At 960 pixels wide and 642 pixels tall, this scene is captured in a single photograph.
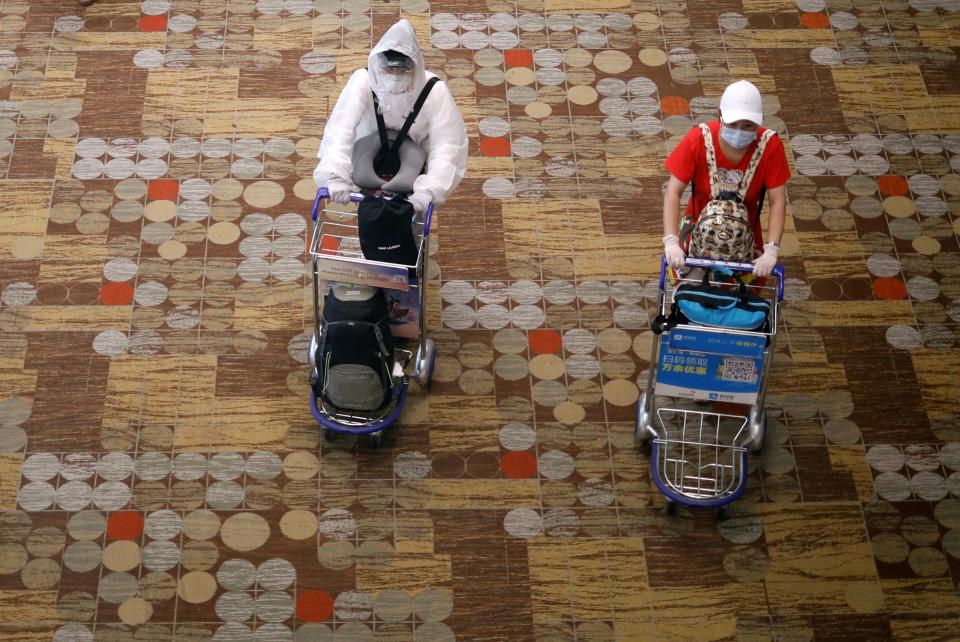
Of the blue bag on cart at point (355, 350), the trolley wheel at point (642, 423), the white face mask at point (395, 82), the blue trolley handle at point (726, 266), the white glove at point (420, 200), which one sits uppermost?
the white face mask at point (395, 82)

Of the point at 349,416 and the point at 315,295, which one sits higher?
the point at 315,295

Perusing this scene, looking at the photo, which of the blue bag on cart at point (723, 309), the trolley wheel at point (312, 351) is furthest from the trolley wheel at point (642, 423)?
the trolley wheel at point (312, 351)

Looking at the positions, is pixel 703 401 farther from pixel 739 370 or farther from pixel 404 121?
pixel 404 121

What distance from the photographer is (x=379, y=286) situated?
4.99 m

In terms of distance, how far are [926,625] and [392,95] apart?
10.3 feet

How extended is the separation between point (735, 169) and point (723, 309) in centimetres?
62

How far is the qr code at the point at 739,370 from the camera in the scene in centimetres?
491

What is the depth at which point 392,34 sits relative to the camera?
4.77 metres

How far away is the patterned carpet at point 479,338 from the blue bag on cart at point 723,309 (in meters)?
0.88

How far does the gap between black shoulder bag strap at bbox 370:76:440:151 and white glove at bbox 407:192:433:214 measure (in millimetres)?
260

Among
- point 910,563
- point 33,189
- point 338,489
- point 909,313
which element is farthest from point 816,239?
point 33,189

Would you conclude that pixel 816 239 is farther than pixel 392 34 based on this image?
Yes

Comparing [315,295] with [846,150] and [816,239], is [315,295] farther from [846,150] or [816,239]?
[846,150]

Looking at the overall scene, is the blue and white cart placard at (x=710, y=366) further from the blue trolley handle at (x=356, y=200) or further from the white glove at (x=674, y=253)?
the blue trolley handle at (x=356, y=200)
